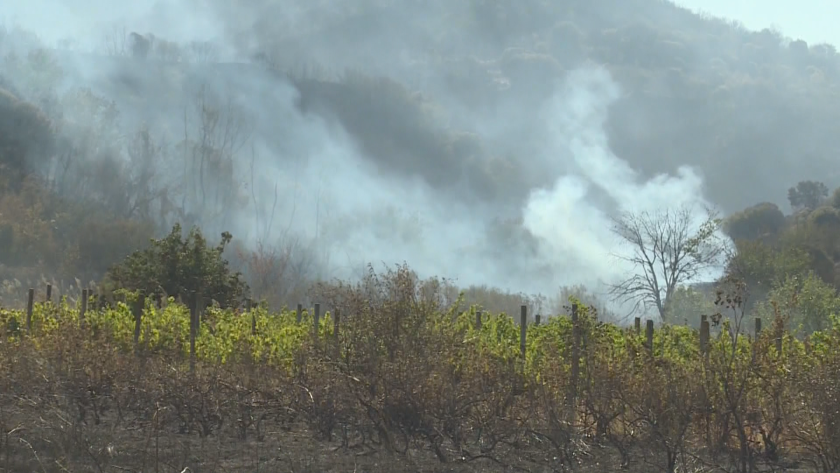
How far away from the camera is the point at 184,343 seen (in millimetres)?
13812

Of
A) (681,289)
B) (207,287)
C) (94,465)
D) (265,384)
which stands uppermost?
(681,289)

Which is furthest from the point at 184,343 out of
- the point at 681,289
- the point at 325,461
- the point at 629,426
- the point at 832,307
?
the point at 681,289

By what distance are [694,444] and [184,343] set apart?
833 cm

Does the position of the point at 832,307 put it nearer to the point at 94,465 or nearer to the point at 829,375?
the point at 829,375

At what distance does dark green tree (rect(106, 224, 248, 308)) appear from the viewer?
70.1 feet

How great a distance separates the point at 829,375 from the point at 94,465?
6.58m

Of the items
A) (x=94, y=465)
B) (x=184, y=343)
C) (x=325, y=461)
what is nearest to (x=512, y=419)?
(x=325, y=461)

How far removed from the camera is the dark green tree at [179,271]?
21375 mm

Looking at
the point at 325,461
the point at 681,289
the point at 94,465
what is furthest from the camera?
the point at 681,289

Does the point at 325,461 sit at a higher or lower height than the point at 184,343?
lower

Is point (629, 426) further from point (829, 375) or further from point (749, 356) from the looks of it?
point (829, 375)

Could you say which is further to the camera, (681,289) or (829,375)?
(681,289)

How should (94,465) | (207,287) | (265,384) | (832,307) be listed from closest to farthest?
(94,465) < (265,384) < (207,287) < (832,307)

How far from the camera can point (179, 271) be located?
A: 21.3 metres
